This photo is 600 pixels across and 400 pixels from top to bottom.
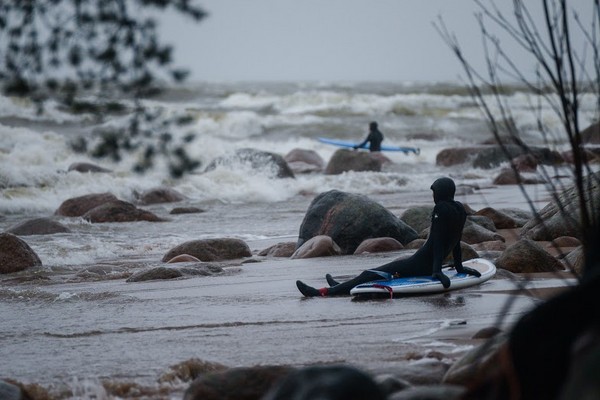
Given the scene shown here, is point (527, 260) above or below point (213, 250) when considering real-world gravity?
above

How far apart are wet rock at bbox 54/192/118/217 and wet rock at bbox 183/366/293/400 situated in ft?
47.1

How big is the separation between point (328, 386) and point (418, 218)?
404 inches

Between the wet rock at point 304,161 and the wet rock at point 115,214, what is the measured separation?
12.3 meters

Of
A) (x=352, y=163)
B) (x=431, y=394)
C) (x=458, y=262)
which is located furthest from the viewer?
(x=352, y=163)

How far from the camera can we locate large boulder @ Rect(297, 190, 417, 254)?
12.6 metres

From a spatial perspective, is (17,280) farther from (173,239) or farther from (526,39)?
(526,39)

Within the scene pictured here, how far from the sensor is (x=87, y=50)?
17.1 feet

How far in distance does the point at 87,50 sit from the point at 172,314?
3.56 meters

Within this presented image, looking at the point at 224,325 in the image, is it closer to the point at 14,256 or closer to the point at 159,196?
the point at 14,256

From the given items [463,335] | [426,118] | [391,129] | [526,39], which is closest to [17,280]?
[463,335]

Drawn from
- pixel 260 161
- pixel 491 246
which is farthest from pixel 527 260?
pixel 260 161

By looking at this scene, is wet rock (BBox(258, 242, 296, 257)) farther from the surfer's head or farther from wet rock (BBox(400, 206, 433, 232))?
the surfer's head

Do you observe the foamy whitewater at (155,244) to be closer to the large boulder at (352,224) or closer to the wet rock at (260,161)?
the wet rock at (260,161)

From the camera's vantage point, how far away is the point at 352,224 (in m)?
12.6
